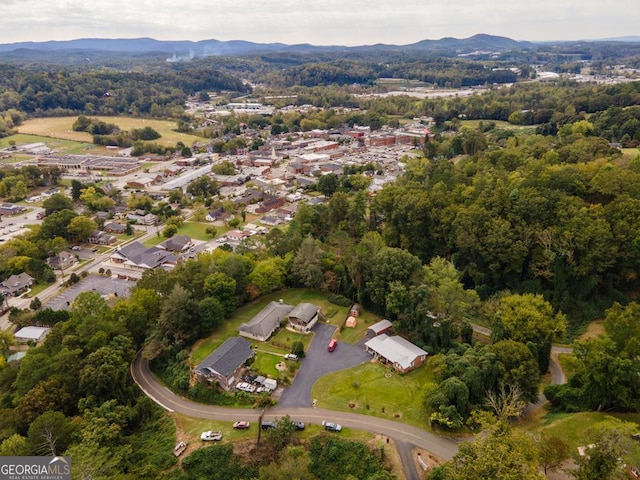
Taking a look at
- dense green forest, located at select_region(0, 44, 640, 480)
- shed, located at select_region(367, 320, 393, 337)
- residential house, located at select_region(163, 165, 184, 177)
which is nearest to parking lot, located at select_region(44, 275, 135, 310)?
dense green forest, located at select_region(0, 44, 640, 480)

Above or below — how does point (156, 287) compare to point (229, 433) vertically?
above

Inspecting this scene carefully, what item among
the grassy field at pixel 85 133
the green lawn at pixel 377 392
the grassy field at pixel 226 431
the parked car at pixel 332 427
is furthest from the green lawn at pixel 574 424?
the grassy field at pixel 85 133

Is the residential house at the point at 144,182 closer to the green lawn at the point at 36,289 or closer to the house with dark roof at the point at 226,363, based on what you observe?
the green lawn at the point at 36,289

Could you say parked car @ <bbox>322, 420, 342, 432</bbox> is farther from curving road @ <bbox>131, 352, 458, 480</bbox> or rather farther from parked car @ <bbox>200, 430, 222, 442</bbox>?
parked car @ <bbox>200, 430, 222, 442</bbox>

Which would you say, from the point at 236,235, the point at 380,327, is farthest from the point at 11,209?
the point at 380,327

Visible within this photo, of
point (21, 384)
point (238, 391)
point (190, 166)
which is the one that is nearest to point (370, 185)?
point (190, 166)

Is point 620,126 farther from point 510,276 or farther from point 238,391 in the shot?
point 238,391

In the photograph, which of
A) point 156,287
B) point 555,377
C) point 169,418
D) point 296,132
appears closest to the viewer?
point 169,418
